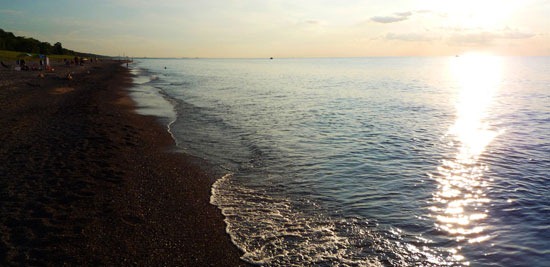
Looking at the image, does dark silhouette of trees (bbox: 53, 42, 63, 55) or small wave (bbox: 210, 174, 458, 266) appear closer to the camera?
small wave (bbox: 210, 174, 458, 266)

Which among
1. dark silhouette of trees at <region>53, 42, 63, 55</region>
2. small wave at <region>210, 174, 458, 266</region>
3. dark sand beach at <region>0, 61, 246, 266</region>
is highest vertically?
dark silhouette of trees at <region>53, 42, 63, 55</region>

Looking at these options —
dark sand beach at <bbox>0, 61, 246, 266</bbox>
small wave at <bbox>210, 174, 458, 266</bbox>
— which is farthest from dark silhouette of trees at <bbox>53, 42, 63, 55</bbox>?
small wave at <bbox>210, 174, 458, 266</bbox>

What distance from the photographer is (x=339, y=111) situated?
33.4m

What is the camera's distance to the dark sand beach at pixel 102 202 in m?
7.70

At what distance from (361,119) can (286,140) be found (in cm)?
1023

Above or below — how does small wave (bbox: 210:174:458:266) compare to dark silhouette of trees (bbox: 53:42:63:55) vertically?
below

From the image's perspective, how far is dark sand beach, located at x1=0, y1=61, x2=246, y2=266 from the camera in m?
7.70

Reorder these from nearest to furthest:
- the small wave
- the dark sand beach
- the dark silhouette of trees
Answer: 1. the dark sand beach
2. the small wave
3. the dark silhouette of trees

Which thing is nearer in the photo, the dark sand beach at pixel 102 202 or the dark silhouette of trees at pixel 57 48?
the dark sand beach at pixel 102 202

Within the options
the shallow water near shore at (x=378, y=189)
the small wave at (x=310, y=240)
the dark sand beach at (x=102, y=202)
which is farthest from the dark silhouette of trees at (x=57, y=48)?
the small wave at (x=310, y=240)

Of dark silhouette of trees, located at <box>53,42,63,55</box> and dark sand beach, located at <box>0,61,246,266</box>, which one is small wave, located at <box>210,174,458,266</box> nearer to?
dark sand beach, located at <box>0,61,246,266</box>

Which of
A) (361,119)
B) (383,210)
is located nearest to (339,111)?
(361,119)

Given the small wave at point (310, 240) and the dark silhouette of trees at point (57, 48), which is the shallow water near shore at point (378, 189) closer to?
the small wave at point (310, 240)

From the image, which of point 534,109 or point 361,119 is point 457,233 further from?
point 534,109
